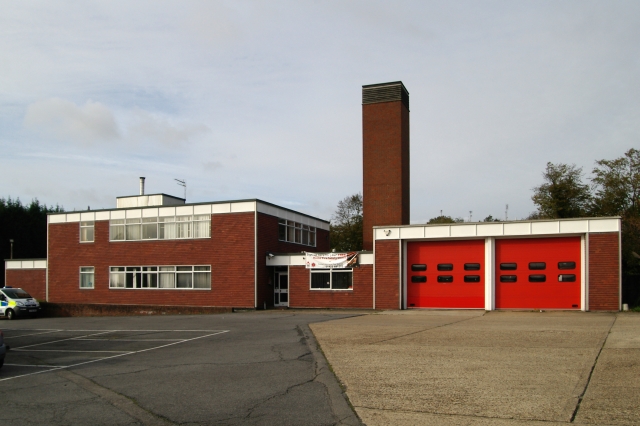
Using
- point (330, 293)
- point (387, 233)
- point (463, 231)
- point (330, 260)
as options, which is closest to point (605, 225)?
point (463, 231)

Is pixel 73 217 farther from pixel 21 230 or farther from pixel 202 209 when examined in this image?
pixel 21 230

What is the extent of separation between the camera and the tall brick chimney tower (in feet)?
118

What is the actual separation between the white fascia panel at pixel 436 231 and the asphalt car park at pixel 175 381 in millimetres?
11178

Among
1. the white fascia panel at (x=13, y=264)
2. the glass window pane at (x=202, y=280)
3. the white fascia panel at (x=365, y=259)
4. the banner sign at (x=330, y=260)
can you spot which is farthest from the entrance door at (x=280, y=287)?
the white fascia panel at (x=13, y=264)

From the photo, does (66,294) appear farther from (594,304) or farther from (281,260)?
(594,304)

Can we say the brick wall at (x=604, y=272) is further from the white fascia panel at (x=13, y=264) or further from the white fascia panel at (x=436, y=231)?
the white fascia panel at (x=13, y=264)

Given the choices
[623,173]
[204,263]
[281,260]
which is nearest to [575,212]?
[623,173]

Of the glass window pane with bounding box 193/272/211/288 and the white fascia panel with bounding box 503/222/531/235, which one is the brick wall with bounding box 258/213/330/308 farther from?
the white fascia panel with bounding box 503/222/531/235

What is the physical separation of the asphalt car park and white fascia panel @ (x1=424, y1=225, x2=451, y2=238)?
440 inches

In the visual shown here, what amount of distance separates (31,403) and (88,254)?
1183 inches

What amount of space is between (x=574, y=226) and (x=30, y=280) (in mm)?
35601

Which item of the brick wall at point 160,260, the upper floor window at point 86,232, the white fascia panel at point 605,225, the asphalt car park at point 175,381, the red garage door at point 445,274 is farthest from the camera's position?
the upper floor window at point 86,232

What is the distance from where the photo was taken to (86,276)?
37.6 meters

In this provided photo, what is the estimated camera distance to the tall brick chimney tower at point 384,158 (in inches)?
1420
